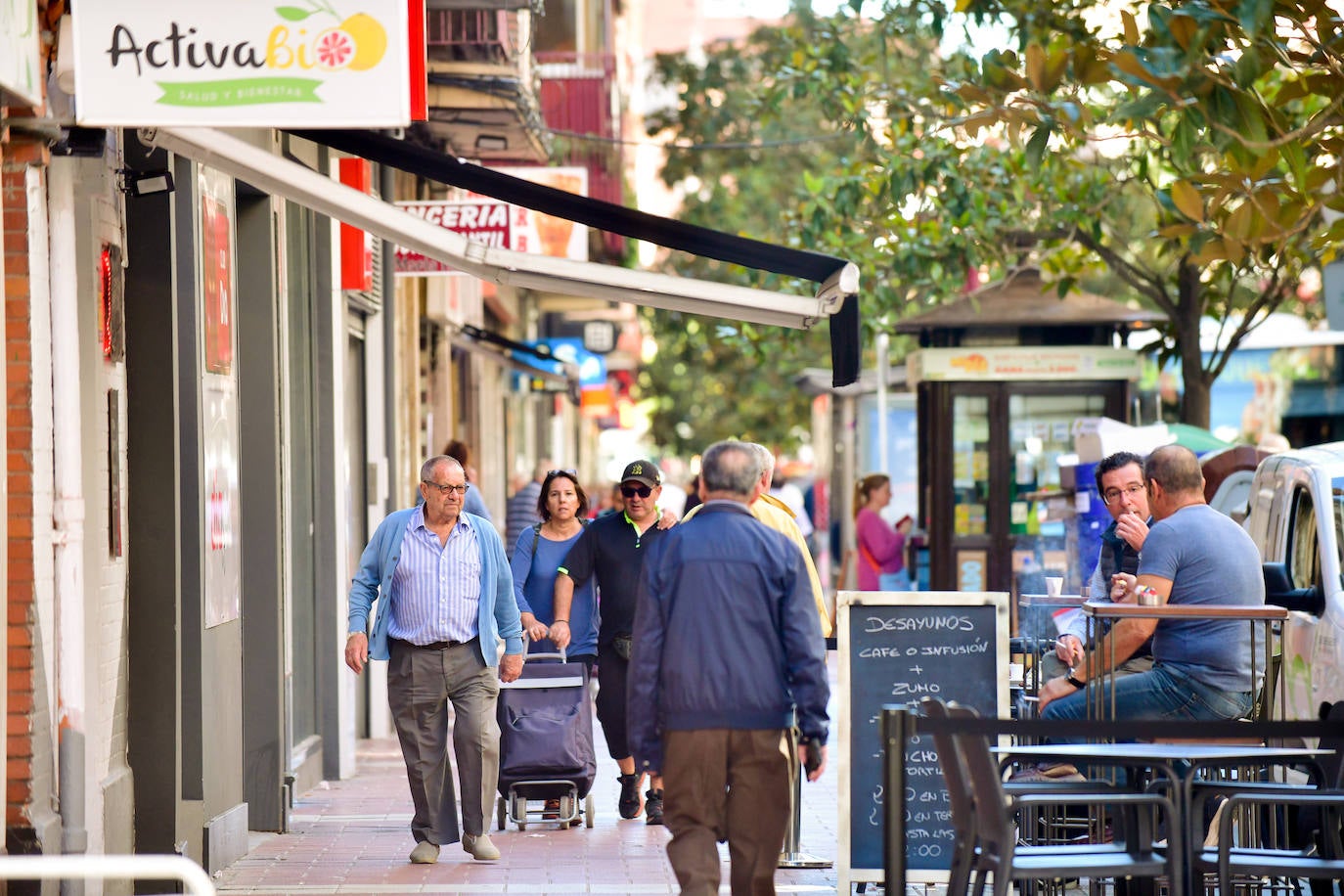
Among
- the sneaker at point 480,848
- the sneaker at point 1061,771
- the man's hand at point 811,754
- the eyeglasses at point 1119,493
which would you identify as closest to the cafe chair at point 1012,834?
the man's hand at point 811,754

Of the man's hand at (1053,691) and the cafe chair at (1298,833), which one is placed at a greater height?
the man's hand at (1053,691)

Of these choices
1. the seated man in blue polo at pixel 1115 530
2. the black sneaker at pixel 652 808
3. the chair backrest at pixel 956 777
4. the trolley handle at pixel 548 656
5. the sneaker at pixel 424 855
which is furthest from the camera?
the trolley handle at pixel 548 656

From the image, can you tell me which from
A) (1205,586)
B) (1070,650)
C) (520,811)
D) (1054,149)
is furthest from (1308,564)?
(1054,149)

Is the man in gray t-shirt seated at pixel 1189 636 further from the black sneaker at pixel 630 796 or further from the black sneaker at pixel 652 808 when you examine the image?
the black sneaker at pixel 630 796

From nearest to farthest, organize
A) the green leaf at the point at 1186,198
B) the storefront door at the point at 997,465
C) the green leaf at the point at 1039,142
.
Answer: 1. the green leaf at the point at 1186,198
2. the green leaf at the point at 1039,142
3. the storefront door at the point at 997,465

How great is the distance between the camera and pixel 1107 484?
8945 mm

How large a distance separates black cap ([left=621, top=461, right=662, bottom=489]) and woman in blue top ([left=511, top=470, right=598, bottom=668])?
2.00 ft

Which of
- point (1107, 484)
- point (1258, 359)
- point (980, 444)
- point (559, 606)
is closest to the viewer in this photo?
point (1107, 484)

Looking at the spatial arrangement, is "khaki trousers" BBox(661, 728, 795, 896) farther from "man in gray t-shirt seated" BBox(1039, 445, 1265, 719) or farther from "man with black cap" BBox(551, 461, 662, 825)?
"man with black cap" BBox(551, 461, 662, 825)

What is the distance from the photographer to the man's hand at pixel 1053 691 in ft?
25.4

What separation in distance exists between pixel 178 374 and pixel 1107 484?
423 centimetres

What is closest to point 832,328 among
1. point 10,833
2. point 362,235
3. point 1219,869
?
point 1219,869

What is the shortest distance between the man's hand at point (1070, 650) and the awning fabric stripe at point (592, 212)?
1.38 m

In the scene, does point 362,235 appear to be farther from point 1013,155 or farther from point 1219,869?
point 1219,869
